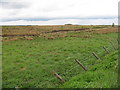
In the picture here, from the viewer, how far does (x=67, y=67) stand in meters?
16.9

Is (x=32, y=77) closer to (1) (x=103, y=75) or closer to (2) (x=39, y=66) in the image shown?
(2) (x=39, y=66)

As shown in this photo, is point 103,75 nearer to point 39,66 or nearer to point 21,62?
point 39,66

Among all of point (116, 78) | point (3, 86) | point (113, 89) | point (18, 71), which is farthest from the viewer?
point (18, 71)

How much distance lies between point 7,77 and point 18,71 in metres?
1.71

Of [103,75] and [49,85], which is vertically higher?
[103,75]

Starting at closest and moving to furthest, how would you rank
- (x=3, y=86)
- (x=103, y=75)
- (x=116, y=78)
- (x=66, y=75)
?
(x=116, y=78) < (x=103, y=75) < (x=3, y=86) < (x=66, y=75)

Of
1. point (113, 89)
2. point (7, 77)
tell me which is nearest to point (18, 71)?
point (7, 77)

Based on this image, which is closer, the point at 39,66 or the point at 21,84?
the point at 21,84

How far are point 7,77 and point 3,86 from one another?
206cm

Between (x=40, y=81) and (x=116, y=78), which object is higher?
(x=116, y=78)

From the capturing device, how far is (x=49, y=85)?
1216cm

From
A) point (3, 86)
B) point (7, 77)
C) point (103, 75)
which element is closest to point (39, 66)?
point (7, 77)

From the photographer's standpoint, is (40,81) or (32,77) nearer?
(40,81)

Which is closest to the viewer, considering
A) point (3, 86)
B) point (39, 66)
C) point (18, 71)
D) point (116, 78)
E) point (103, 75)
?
point (116, 78)
